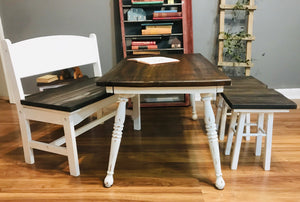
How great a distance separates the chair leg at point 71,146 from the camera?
1.50m

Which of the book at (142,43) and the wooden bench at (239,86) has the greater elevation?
the book at (142,43)

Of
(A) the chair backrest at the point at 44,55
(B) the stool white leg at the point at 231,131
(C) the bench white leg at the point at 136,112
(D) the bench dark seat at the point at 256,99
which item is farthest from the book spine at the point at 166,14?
(B) the stool white leg at the point at 231,131

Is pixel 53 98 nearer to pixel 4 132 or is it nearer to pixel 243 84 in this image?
pixel 4 132

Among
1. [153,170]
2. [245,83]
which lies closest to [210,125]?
[153,170]

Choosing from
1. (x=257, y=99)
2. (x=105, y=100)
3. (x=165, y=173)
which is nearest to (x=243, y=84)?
(x=257, y=99)

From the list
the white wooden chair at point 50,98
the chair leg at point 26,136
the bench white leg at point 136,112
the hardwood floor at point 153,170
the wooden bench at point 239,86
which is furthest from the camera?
the bench white leg at point 136,112

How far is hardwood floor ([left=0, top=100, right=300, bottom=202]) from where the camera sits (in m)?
1.40

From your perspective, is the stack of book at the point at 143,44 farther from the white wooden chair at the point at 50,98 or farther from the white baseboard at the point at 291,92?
the white baseboard at the point at 291,92

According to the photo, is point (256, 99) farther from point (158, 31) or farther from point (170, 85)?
point (158, 31)

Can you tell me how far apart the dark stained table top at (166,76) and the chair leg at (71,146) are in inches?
14.4

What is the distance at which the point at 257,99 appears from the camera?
1554 millimetres

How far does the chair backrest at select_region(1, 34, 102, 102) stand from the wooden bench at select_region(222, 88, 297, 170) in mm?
1236

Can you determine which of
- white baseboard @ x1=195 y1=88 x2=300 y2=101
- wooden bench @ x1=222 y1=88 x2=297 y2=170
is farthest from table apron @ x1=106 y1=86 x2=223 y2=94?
white baseboard @ x1=195 y1=88 x2=300 y2=101

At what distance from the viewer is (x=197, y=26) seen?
113 inches
